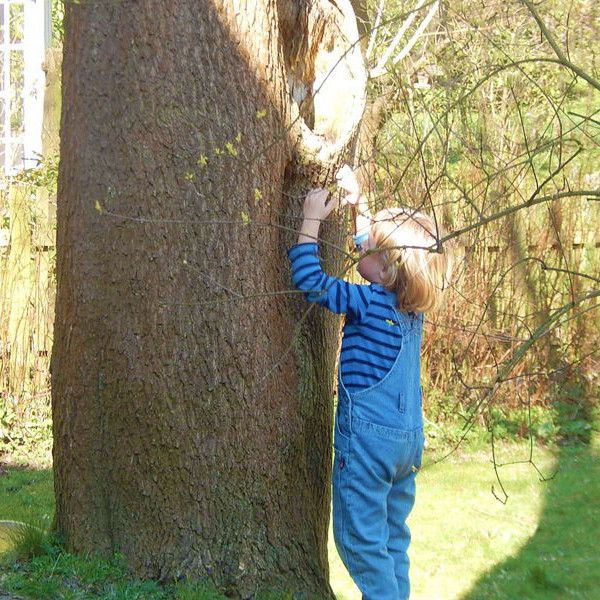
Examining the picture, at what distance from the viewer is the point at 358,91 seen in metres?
3.89

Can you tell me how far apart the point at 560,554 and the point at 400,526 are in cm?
205

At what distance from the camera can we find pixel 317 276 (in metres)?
3.52

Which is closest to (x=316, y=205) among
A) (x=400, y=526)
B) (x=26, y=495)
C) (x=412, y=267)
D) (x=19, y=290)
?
(x=412, y=267)

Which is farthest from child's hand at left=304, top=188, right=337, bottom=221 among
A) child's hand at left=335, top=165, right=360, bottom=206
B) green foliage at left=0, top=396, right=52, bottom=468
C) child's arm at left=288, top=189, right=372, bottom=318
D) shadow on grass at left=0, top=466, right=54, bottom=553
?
green foliage at left=0, top=396, right=52, bottom=468

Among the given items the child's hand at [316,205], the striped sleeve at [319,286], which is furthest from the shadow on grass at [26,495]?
the child's hand at [316,205]

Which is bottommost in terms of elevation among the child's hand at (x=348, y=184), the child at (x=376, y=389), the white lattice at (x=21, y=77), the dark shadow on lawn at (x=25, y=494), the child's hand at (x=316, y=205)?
the dark shadow on lawn at (x=25, y=494)

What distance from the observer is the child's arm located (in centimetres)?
352

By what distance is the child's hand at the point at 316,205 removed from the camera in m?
3.63

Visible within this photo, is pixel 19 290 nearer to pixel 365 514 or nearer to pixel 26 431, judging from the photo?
pixel 26 431

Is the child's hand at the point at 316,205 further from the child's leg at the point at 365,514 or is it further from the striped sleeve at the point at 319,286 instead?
the child's leg at the point at 365,514


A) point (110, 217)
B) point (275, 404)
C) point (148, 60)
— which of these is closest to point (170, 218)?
point (110, 217)

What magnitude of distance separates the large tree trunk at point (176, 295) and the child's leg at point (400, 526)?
1.54 ft

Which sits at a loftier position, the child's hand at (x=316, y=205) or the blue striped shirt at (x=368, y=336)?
the child's hand at (x=316, y=205)

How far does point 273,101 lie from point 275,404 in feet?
3.56
